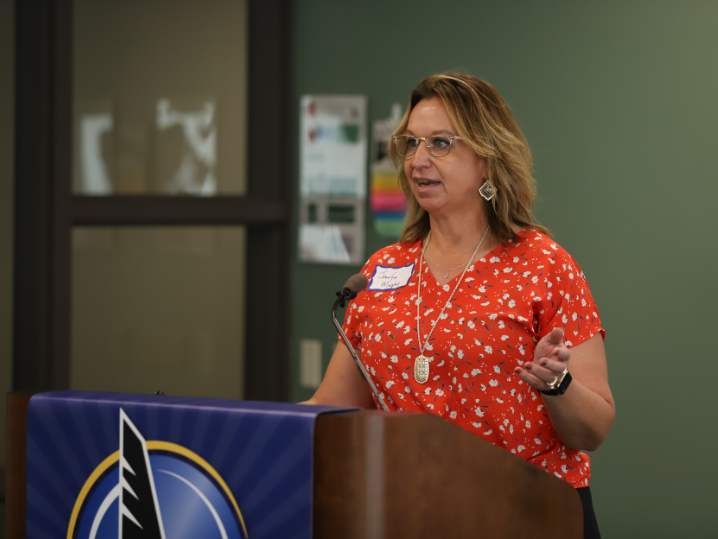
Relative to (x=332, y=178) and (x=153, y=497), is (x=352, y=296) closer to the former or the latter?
(x=153, y=497)

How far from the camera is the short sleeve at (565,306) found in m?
1.43

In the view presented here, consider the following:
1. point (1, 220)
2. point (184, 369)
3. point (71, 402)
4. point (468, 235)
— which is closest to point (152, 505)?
point (71, 402)

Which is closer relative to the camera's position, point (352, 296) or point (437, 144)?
point (352, 296)

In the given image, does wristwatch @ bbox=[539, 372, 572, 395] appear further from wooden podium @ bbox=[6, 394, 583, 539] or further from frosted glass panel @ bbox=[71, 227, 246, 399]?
frosted glass panel @ bbox=[71, 227, 246, 399]

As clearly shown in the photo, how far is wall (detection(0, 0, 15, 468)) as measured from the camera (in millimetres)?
2535

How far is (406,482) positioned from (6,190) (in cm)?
217

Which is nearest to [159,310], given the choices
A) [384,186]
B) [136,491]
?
[384,186]

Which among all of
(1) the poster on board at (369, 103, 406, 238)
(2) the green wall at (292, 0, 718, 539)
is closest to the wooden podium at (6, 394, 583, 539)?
(2) the green wall at (292, 0, 718, 539)

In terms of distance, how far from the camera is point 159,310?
3842mm

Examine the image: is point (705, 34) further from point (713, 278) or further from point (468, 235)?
point (468, 235)

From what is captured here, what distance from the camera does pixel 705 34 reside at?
7.93 feet

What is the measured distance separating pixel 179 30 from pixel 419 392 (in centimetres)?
272

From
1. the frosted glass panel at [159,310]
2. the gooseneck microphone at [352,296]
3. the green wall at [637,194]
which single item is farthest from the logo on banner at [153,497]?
the frosted glass panel at [159,310]

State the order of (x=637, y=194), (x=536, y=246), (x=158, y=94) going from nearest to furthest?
(x=536, y=246) < (x=637, y=194) < (x=158, y=94)
